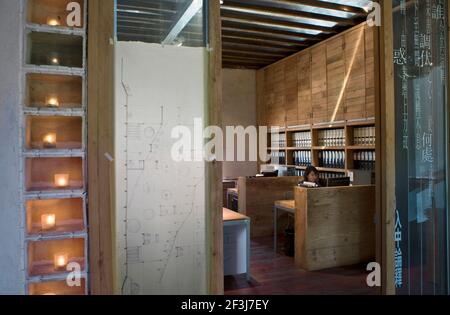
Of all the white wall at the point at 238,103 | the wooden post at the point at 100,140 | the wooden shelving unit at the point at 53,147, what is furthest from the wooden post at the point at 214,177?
the white wall at the point at 238,103

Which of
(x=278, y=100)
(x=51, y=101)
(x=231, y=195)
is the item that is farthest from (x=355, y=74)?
(x=51, y=101)

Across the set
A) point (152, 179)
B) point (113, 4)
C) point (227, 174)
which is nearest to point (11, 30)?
point (113, 4)

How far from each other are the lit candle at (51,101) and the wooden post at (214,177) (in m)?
0.82

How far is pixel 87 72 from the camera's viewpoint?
1711 mm

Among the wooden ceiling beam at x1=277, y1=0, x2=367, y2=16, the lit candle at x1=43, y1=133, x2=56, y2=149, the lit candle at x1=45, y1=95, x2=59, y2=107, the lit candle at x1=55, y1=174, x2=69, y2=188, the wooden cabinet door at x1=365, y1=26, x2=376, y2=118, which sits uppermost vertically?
the wooden ceiling beam at x1=277, y1=0, x2=367, y2=16

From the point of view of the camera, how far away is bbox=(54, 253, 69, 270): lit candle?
Answer: 1.73 m

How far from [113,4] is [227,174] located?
5.84m

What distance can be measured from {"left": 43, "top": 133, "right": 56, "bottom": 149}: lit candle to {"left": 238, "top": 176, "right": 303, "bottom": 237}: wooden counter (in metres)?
3.40

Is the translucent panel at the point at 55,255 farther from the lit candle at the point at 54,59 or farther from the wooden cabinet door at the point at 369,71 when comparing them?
the wooden cabinet door at the point at 369,71

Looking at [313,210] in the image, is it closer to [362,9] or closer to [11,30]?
[362,9]

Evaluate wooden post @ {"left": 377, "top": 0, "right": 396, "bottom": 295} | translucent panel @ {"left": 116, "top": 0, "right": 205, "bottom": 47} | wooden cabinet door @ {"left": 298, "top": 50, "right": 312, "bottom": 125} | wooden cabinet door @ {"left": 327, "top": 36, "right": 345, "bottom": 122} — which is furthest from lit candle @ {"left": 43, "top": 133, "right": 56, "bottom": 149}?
wooden cabinet door @ {"left": 298, "top": 50, "right": 312, "bottom": 125}

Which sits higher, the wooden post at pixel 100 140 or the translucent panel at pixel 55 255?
the wooden post at pixel 100 140

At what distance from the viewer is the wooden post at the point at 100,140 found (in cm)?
170

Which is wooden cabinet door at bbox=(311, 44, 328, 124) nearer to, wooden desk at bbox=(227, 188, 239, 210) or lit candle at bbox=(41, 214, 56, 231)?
wooden desk at bbox=(227, 188, 239, 210)
